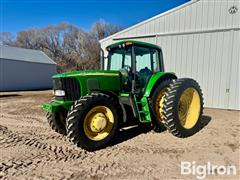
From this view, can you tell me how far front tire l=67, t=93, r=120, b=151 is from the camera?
12.4 feet

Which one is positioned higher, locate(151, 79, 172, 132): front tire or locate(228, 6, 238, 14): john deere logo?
locate(228, 6, 238, 14): john deere logo

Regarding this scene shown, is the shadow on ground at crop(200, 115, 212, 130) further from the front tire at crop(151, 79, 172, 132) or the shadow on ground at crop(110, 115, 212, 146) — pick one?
the front tire at crop(151, 79, 172, 132)

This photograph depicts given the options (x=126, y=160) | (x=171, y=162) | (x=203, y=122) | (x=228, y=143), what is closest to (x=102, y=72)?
(x=126, y=160)

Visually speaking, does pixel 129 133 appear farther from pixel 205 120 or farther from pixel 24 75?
pixel 24 75

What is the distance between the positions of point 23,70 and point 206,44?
1857cm

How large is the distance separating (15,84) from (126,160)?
786 inches

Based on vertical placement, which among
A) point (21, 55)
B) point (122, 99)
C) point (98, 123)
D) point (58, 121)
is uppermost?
point (21, 55)

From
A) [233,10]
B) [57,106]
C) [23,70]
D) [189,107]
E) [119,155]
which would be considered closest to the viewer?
[119,155]

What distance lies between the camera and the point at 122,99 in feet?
15.7

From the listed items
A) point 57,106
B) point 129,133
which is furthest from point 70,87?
point 129,133

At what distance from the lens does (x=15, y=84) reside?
68.0 ft

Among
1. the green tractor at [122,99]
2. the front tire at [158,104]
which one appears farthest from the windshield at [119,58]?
the front tire at [158,104]

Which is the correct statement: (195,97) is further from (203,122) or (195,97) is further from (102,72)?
(102,72)

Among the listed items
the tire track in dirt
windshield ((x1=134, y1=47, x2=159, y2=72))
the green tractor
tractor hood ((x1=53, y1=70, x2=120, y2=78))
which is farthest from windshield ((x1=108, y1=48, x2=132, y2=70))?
the tire track in dirt
